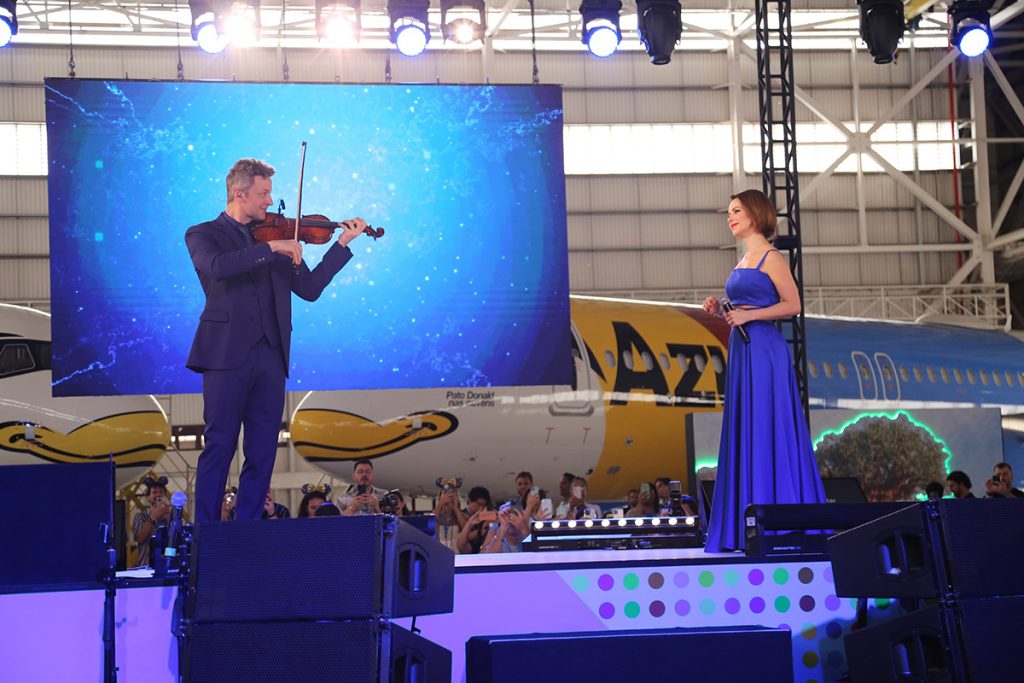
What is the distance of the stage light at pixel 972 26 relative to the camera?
9.69 m

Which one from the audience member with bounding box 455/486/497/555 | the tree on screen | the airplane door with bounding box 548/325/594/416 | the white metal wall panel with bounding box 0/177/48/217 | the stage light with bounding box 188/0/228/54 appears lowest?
the audience member with bounding box 455/486/497/555

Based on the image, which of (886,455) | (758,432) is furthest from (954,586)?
(886,455)

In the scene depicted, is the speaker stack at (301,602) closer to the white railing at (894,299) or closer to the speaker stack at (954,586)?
the speaker stack at (954,586)

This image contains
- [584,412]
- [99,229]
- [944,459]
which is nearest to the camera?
[99,229]

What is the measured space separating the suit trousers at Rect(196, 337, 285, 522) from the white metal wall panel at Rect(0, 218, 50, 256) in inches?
895

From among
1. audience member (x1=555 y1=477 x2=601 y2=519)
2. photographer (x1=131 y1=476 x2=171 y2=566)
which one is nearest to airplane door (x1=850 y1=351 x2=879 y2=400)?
audience member (x1=555 y1=477 x2=601 y2=519)

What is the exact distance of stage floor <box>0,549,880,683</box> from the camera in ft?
12.7

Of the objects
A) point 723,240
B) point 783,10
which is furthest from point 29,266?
point 783,10

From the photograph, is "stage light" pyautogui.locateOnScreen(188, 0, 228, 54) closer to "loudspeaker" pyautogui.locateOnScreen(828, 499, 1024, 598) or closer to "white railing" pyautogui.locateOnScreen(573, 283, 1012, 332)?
"loudspeaker" pyautogui.locateOnScreen(828, 499, 1024, 598)

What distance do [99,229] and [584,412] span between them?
697 cm

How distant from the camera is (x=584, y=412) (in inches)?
552

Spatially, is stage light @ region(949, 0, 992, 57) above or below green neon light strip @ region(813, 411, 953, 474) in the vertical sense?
above

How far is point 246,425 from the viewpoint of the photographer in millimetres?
5074

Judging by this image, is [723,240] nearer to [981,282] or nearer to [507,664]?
[981,282]
